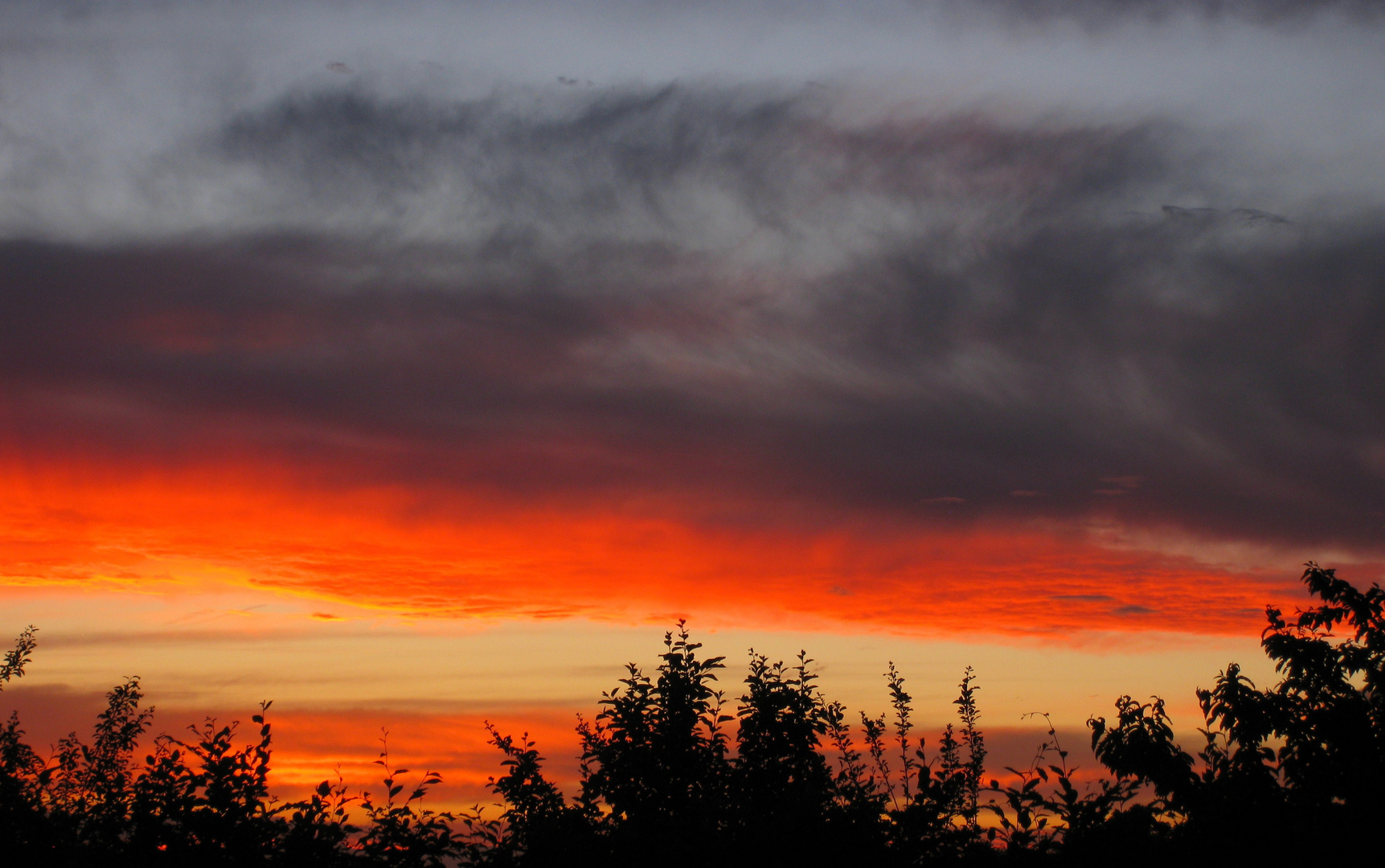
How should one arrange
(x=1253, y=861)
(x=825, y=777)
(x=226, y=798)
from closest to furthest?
(x=1253, y=861) < (x=226, y=798) < (x=825, y=777)

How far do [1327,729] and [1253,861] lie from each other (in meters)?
16.1

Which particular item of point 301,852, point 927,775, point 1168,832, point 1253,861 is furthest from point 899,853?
point 301,852

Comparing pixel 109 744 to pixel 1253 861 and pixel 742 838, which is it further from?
pixel 1253 861

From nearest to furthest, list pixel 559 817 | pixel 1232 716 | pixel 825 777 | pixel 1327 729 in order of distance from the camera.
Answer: pixel 559 817, pixel 825 777, pixel 1327 729, pixel 1232 716

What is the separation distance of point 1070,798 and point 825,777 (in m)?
5.94

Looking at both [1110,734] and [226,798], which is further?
[1110,734]

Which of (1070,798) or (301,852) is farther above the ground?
(1070,798)

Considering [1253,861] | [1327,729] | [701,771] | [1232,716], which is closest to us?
[1253,861]

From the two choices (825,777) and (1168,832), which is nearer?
(1168,832)

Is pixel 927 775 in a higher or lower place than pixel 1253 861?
higher

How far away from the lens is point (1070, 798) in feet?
46.0

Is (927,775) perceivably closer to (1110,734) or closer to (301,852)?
(301,852)

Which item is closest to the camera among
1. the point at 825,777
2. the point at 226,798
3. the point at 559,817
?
the point at 226,798

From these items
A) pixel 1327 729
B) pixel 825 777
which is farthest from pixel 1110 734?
pixel 825 777
